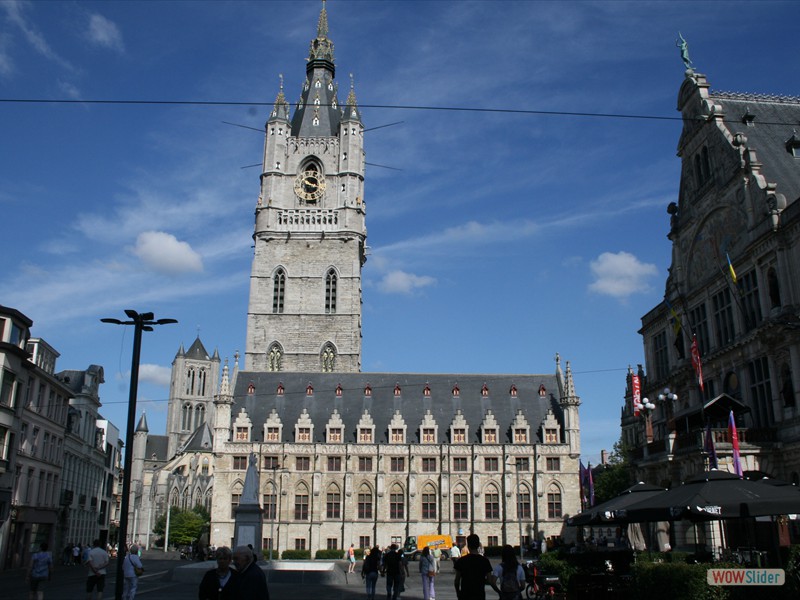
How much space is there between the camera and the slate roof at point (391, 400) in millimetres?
56688

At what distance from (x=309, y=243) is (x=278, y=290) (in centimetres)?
628

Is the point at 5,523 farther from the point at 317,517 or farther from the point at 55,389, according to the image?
the point at 317,517

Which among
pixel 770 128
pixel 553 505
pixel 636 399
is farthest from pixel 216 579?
pixel 553 505

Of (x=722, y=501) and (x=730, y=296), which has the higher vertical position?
(x=730, y=296)

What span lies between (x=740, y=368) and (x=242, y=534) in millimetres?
22522

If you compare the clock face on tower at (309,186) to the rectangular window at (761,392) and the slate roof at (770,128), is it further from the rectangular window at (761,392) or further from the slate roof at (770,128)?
the rectangular window at (761,392)

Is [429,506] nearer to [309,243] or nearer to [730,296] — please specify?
[730,296]

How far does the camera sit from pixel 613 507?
1953 cm

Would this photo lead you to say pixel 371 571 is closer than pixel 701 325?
Yes

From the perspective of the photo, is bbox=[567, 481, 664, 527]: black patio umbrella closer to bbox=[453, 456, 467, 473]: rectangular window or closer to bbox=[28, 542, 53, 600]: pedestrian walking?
bbox=[28, 542, 53, 600]: pedestrian walking

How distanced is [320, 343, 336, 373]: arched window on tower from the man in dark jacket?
6412 cm

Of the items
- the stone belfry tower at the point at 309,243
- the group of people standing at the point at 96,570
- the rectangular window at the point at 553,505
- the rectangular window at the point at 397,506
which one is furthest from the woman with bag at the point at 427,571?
the stone belfry tower at the point at 309,243

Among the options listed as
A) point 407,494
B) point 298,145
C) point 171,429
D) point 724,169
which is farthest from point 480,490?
point 171,429

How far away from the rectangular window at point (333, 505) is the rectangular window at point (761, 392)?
31677 mm
